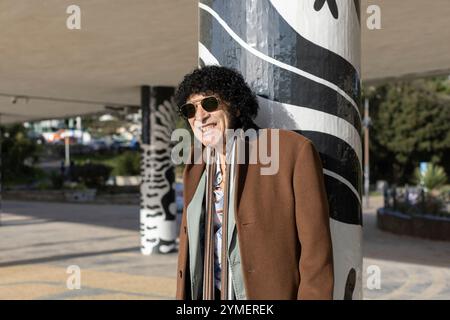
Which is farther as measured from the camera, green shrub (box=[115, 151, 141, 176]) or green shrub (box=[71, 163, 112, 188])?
green shrub (box=[115, 151, 141, 176])

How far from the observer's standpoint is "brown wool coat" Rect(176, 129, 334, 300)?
2014 mm

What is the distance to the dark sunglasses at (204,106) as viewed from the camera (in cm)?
223

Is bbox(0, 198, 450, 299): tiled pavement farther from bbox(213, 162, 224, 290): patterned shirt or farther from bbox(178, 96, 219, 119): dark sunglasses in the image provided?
bbox(178, 96, 219, 119): dark sunglasses

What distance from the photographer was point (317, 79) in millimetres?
2180

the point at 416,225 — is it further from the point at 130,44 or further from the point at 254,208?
the point at 254,208

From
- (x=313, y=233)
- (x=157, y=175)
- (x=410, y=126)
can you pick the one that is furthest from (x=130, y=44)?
(x=410, y=126)

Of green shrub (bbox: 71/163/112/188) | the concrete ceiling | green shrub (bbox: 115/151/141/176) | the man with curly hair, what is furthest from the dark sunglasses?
green shrub (bbox: 115/151/141/176)

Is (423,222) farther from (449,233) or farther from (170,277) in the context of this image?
(170,277)

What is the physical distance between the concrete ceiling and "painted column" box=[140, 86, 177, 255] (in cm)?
47

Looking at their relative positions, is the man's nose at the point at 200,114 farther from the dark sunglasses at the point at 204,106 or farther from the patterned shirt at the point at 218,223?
the patterned shirt at the point at 218,223

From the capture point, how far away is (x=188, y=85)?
7.60 feet
